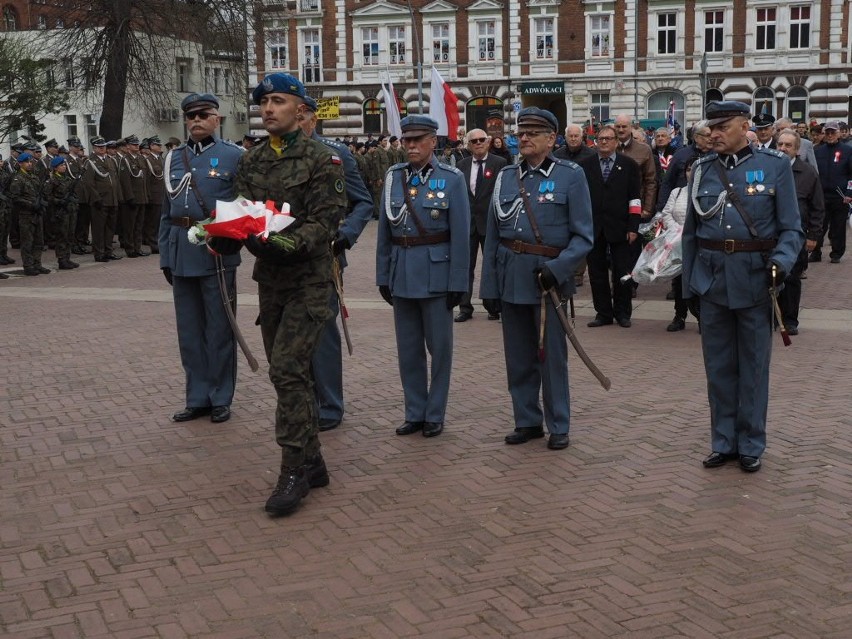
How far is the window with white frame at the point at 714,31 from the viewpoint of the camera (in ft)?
176

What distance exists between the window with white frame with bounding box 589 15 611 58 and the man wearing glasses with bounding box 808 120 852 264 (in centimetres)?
4032

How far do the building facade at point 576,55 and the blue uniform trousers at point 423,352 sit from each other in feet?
145

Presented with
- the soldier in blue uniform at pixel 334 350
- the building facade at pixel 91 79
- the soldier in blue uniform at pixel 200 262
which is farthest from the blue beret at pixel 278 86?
the building facade at pixel 91 79

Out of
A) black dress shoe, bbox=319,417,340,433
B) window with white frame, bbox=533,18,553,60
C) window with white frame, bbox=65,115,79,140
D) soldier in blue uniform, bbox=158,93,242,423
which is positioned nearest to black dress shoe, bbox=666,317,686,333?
black dress shoe, bbox=319,417,340,433

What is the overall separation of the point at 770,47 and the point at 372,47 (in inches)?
798

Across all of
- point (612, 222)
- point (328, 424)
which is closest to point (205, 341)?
point (328, 424)

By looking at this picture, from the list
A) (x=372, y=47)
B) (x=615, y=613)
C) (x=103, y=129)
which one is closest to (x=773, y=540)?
(x=615, y=613)

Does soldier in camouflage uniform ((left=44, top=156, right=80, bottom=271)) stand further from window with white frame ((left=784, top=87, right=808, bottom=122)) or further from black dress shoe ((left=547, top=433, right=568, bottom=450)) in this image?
window with white frame ((left=784, top=87, right=808, bottom=122))

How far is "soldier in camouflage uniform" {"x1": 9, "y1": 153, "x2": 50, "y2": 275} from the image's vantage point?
1712cm

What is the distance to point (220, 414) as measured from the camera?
301 inches

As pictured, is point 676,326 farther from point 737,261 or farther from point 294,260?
point 294,260

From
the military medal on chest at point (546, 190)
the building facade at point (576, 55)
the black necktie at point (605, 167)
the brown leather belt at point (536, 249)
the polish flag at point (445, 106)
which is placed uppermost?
the building facade at point (576, 55)

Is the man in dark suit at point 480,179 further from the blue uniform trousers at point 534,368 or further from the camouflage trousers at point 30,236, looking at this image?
the camouflage trousers at point 30,236

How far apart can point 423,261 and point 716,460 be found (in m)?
2.22
